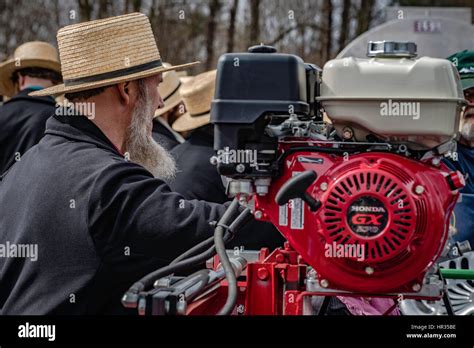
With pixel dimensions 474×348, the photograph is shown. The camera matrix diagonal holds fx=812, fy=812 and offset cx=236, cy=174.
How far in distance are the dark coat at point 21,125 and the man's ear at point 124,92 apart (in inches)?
121

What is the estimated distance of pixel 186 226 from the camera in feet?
7.67

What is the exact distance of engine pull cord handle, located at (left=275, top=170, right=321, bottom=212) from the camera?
6.58 feet

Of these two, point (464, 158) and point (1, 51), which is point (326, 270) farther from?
point (1, 51)

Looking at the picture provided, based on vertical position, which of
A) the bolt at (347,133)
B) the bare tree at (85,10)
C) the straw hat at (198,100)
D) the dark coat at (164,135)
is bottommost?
the bare tree at (85,10)

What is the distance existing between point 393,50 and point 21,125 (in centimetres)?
417

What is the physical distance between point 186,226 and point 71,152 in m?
0.45

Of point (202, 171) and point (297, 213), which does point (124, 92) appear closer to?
point (297, 213)

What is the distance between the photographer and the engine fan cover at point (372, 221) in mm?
1961

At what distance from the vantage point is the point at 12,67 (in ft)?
21.6

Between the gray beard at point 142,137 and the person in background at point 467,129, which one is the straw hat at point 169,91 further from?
the gray beard at point 142,137

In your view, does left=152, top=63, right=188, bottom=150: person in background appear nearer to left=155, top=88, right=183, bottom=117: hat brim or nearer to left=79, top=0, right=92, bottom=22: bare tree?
left=155, top=88, right=183, bottom=117: hat brim

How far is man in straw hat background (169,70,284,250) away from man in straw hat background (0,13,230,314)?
0.90 meters
